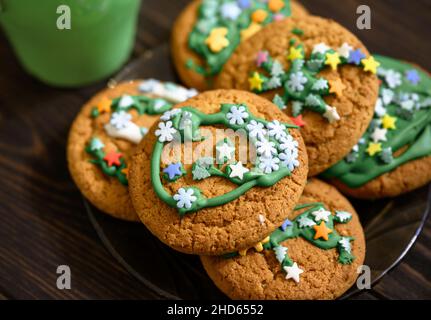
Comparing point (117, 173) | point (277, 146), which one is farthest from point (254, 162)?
point (117, 173)

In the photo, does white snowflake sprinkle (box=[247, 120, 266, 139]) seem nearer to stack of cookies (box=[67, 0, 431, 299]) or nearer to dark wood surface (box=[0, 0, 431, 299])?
Result: stack of cookies (box=[67, 0, 431, 299])

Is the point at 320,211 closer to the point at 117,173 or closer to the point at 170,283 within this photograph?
the point at 170,283

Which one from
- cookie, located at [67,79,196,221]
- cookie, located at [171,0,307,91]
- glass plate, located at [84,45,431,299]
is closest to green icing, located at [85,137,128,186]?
cookie, located at [67,79,196,221]

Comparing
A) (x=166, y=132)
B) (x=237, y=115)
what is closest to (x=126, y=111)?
(x=166, y=132)

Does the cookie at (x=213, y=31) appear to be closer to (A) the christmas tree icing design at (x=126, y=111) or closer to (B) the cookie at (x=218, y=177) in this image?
(A) the christmas tree icing design at (x=126, y=111)

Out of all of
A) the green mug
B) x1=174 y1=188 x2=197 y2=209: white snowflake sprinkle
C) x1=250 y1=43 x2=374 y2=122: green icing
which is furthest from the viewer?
the green mug

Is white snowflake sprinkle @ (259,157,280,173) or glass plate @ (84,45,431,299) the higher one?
white snowflake sprinkle @ (259,157,280,173)
